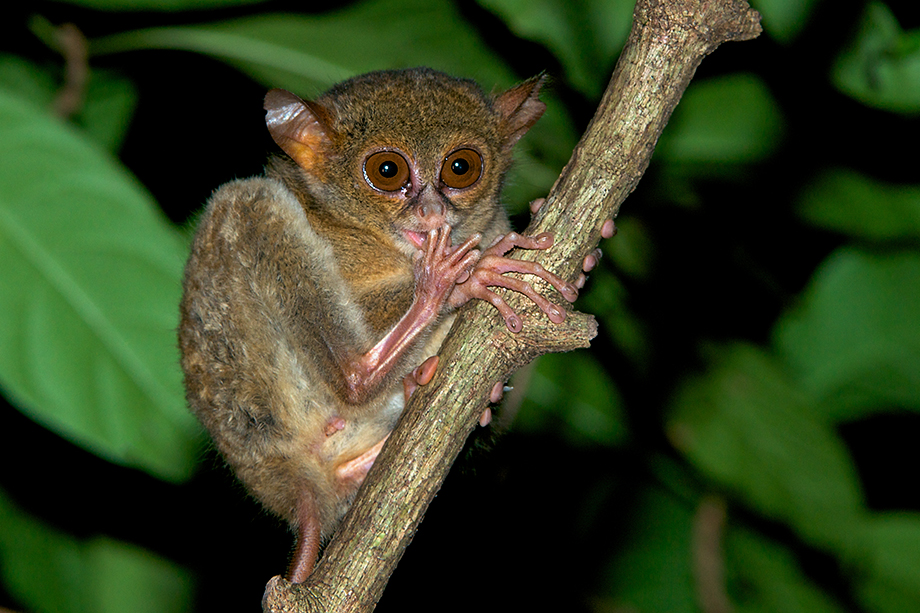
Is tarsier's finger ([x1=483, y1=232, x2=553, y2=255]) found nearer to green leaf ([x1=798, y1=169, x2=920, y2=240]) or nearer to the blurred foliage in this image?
the blurred foliage

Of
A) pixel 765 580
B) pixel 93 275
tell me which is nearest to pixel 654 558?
pixel 765 580

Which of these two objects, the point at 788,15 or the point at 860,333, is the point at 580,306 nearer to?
the point at 788,15

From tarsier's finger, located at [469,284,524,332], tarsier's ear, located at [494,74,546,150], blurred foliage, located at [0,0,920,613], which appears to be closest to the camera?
tarsier's finger, located at [469,284,524,332]

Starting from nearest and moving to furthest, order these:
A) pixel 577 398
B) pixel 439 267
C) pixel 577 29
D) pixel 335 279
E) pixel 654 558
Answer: pixel 439 267
pixel 335 279
pixel 577 29
pixel 577 398
pixel 654 558

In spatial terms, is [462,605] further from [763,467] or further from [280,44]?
[280,44]

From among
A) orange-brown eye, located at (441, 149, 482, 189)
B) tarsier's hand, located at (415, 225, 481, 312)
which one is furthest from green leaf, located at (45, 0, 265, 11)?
tarsier's hand, located at (415, 225, 481, 312)

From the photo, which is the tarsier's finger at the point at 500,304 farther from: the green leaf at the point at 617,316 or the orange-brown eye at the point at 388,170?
the green leaf at the point at 617,316
